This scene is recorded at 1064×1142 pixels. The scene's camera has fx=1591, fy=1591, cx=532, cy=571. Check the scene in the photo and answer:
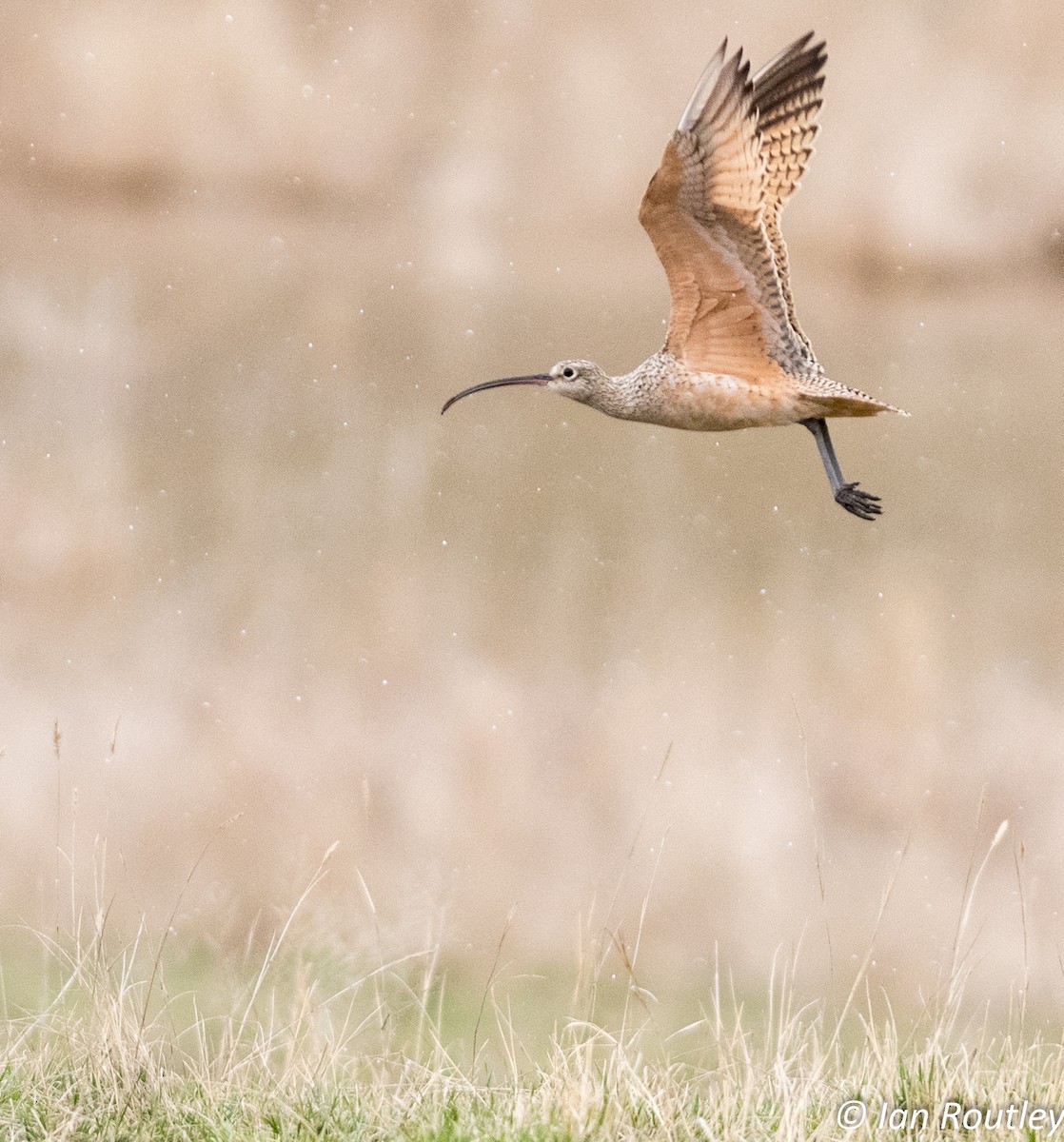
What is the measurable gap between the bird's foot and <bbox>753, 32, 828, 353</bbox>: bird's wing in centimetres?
40

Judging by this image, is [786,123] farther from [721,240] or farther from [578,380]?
[578,380]

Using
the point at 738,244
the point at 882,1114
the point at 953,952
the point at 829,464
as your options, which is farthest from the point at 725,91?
the point at 882,1114

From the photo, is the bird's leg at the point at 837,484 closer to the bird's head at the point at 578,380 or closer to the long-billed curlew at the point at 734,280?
the long-billed curlew at the point at 734,280

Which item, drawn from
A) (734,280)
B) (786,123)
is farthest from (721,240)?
(786,123)

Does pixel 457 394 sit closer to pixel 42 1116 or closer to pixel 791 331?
pixel 791 331

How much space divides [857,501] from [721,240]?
77 cm

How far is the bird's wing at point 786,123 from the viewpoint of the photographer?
420cm

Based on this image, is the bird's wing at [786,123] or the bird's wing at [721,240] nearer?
the bird's wing at [721,240]

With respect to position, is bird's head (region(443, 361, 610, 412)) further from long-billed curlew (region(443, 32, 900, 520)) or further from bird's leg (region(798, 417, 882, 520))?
bird's leg (region(798, 417, 882, 520))

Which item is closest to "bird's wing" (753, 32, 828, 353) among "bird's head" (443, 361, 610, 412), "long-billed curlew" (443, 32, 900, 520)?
"long-billed curlew" (443, 32, 900, 520)

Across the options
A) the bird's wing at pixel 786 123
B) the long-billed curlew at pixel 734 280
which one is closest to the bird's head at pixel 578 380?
the long-billed curlew at pixel 734 280

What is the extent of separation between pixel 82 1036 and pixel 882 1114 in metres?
2.07

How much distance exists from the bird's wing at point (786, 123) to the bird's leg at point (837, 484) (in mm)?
207

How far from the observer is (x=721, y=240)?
4.16m
